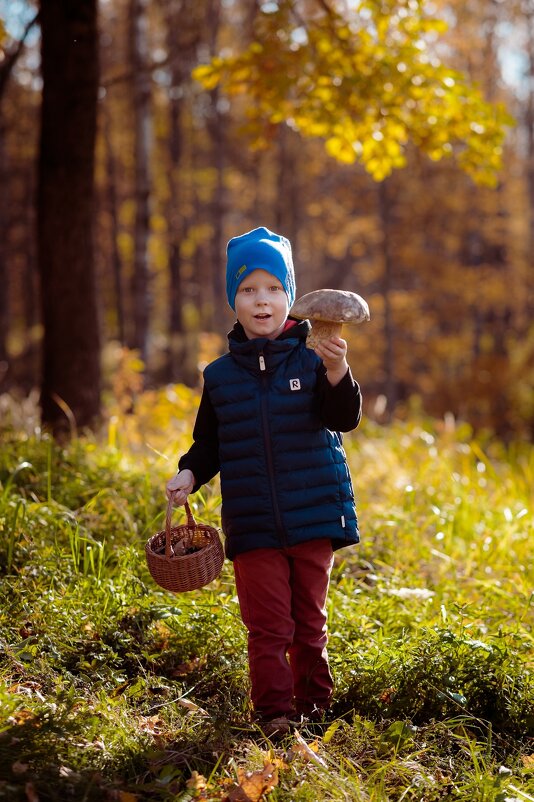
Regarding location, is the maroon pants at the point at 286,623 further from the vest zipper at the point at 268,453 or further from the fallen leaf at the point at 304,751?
the fallen leaf at the point at 304,751

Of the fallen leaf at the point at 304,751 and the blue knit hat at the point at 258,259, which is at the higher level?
the blue knit hat at the point at 258,259

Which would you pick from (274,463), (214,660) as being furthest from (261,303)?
(214,660)

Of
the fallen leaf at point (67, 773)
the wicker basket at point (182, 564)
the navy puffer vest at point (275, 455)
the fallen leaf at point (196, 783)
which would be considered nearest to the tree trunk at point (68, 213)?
the wicker basket at point (182, 564)

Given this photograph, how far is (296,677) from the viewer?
3.20 m

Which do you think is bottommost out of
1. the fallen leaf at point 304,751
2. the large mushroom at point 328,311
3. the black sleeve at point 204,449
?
the fallen leaf at point 304,751

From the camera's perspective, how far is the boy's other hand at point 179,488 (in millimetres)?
3062

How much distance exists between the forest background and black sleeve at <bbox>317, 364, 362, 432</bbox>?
3.12m

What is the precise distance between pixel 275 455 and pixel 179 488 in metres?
0.41

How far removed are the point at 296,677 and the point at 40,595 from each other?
1.24 m

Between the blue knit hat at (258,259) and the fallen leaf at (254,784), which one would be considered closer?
the fallen leaf at (254,784)

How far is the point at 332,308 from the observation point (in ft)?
9.02

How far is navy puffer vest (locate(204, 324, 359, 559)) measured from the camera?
2971 mm

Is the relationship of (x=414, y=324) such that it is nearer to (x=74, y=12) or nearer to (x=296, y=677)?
(x=74, y=12)

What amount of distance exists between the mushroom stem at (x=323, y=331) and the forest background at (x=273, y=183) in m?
3.24
